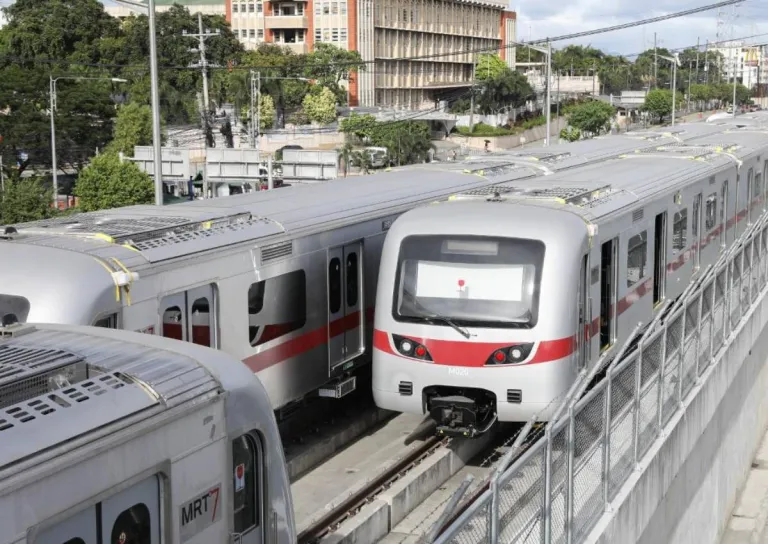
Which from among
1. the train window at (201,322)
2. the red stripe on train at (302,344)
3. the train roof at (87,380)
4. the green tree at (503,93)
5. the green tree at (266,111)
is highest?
the green tree at (503,93)

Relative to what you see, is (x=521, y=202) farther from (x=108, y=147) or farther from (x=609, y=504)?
(x=108, y=147)

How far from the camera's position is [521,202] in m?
14.1

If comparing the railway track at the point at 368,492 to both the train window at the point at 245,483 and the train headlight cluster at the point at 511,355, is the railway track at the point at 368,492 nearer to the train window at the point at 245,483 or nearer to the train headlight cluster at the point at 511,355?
the train headlight cluster at the point at 511,355

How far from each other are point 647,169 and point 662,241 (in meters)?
1.70

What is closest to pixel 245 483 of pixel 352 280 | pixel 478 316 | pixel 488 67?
pixel 478 316

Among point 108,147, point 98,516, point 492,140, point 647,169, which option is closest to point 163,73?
point 108,147

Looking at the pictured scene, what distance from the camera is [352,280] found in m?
14.8

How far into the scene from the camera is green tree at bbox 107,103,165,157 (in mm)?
65188

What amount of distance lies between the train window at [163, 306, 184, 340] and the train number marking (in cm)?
463

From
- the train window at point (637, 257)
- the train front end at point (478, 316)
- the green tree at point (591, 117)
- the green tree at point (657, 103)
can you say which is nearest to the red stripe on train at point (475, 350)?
the train front end at point (478, 316)

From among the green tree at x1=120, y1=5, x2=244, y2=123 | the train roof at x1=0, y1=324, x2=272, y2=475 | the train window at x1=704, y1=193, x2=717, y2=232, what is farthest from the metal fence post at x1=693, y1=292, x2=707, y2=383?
the green tree at x1=120, y1=5, x2=244, y2=123

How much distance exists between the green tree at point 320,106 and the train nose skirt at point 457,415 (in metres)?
76.5

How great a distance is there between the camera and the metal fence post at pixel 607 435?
1034 centimetres

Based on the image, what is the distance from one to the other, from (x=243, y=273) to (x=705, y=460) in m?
7.30
